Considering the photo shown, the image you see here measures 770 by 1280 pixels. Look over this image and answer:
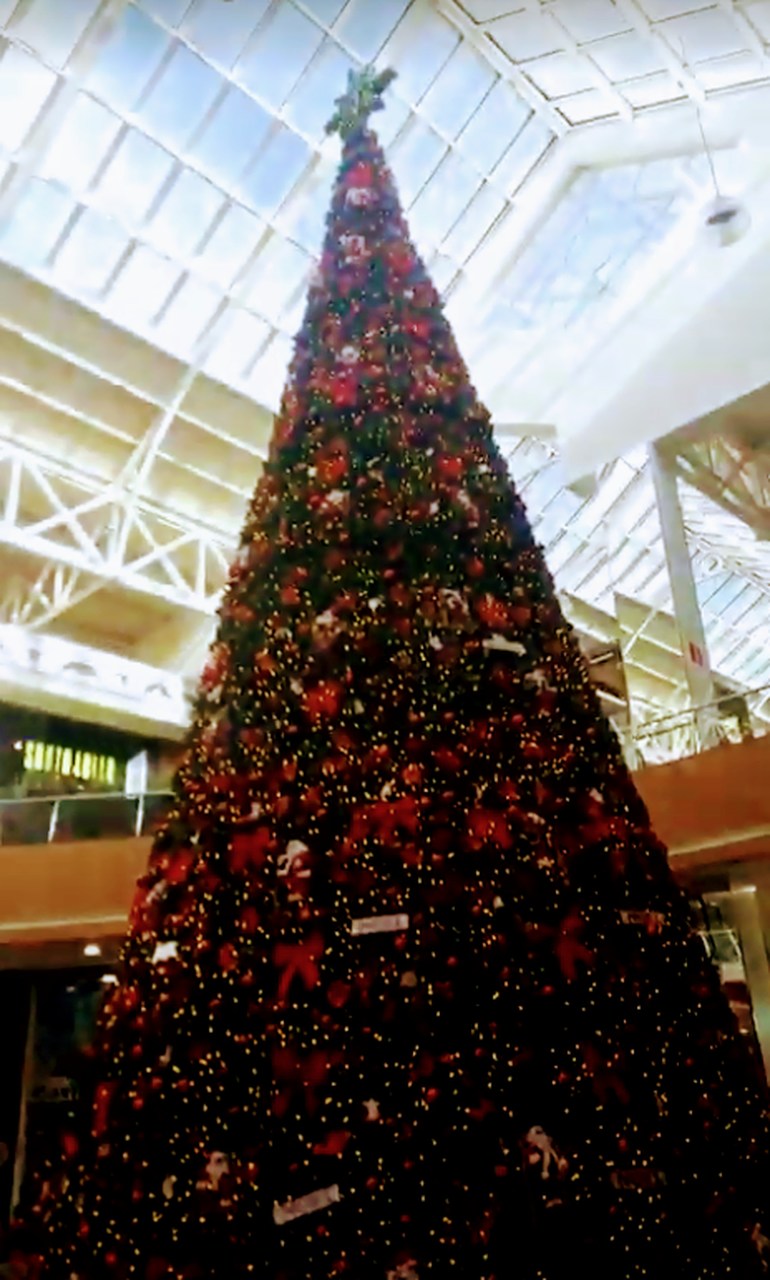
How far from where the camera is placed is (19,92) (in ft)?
37.0

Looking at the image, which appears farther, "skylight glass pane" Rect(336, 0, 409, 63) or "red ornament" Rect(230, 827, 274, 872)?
"skylight glass pane" Rect(336, 0, 409, 63)

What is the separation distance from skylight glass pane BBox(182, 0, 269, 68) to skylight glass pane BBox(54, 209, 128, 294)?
7.52ft

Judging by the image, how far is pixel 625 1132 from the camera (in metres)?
2.64

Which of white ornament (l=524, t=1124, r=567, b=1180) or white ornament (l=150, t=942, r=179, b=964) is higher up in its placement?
white ornament (l=150, t=942, r=179, b=964)

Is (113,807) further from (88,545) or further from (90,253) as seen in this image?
(90,253)

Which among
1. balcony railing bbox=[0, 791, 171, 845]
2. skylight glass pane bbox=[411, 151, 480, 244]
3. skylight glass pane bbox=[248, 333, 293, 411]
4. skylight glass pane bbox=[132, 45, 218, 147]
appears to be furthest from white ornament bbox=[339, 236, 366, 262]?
skylight glass pane bbox=[411, 151, 480, 244]

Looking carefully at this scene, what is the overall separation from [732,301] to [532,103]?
13.9 ft

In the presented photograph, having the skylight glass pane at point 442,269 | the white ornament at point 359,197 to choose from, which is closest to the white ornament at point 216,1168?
the white ornament at point 359,197

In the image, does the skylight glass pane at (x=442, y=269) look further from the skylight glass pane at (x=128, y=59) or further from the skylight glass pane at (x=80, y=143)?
the skylight glass pane at (x=80, y=143)

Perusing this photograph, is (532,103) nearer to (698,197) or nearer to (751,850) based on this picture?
(698,197)

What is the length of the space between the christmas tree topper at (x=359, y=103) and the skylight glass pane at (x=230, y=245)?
31.1 ft

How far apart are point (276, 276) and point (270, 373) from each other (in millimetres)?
1416

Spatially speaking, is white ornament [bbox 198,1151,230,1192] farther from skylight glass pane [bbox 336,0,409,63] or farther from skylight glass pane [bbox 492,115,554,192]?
skylight glass pane [bbox 492,115,554,192]

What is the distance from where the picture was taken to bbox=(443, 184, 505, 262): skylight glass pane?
15531mm
